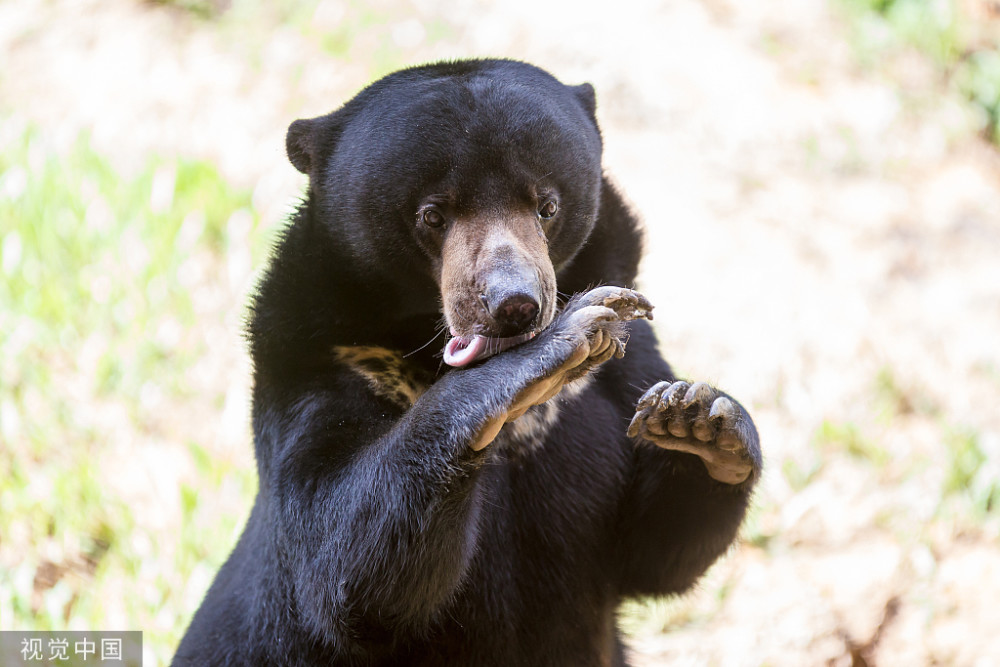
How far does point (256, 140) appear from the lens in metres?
6.76

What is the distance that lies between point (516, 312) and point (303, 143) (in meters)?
1.03

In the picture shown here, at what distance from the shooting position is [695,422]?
2.60 metres

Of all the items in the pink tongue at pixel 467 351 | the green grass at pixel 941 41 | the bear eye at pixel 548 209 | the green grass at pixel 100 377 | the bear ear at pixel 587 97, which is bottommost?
the green grass at pixel 100 377

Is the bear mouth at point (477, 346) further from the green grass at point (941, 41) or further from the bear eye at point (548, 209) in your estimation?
the green grass at point (941, 41)

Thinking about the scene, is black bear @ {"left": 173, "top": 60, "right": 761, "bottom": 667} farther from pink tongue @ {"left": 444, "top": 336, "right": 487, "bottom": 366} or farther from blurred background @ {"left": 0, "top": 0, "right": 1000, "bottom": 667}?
blurred background @ {"left": 0, "top": 0, "right": 1000, "bottom": 667}

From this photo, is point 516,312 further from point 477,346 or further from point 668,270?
point 668,270

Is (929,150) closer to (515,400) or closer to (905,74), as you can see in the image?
(905,74)

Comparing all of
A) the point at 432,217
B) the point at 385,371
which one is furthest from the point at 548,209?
the point at 385,371

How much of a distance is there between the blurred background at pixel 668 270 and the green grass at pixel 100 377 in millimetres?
15

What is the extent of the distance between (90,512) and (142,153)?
2564 millimetres

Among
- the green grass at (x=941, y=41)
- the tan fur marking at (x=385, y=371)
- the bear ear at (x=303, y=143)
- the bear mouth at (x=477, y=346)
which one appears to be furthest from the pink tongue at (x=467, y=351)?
the green grass at (x=941, y=41)

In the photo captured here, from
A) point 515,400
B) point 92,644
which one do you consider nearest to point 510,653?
point 515,400

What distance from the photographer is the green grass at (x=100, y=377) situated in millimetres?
4672

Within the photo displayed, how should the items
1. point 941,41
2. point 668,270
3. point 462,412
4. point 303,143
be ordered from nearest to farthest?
point 462,412
point 303,143
point 668,270
point 941,41
